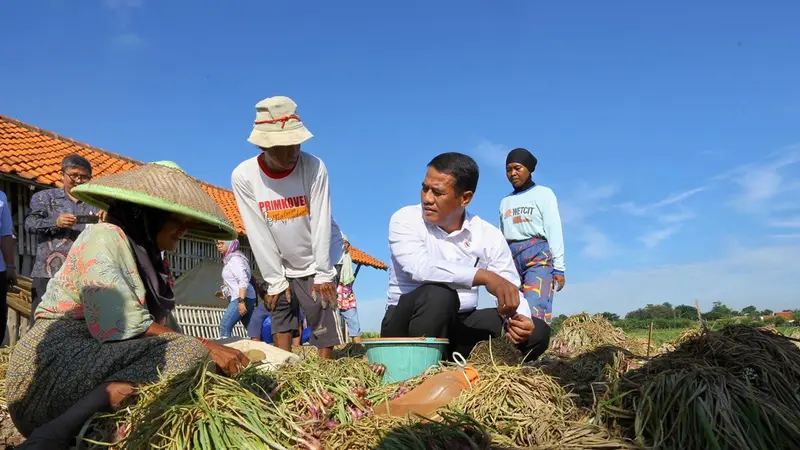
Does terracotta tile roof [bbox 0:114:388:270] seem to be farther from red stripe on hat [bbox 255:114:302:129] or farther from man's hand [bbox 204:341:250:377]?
man's hand [bbox 204:341:250:377]

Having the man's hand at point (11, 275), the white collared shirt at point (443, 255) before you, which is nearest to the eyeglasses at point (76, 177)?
the man's hand at point (11, 275)

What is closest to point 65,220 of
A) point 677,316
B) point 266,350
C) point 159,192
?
point 266,350

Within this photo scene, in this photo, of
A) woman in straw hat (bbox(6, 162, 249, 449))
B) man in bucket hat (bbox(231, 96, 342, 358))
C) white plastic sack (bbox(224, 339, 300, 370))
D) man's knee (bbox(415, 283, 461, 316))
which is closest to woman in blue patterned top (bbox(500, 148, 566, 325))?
man in bucket hat (bbox(231, 96, 342, 358))

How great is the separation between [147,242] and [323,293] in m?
1.98

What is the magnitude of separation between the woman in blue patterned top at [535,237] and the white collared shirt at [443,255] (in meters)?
1.80

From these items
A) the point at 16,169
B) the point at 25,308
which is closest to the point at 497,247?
the point at 25,308

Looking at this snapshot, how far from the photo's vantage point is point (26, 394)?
2.82m

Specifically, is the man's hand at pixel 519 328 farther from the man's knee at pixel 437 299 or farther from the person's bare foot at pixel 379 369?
the person's bare foot at pixel 379 369

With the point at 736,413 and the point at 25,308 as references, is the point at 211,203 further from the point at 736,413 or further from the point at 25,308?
the point at 25,308

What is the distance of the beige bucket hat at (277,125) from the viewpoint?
14.7 feet

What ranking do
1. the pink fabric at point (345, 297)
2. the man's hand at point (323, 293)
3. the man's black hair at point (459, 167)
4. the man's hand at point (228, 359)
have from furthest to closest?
the pink fabric at point (345, 297), the man's hand at point (323, 293), the man's black hair at point (459, 167), the man's hand at point (228, 359)

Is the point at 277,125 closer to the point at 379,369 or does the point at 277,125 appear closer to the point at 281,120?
the point at 281,120

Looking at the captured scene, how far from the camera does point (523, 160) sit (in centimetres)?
651

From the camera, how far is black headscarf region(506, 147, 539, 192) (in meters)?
6.51
